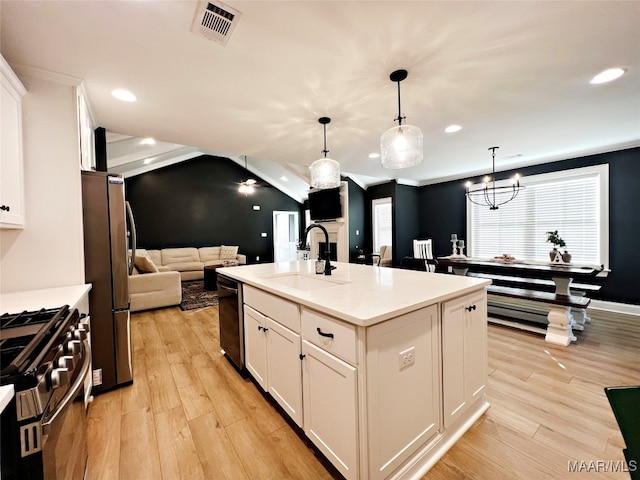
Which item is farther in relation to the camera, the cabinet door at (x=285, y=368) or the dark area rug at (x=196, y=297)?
the dark area rug at (x=196, y=297)

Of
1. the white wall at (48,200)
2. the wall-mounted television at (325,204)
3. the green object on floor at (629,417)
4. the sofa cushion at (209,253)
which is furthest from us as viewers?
the sofa cushion at (209,253)

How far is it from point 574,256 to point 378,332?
5181 mm

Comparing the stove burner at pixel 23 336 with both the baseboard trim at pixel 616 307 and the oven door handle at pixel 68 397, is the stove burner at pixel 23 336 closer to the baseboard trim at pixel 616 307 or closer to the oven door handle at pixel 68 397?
the oven door handle at pixel 68 397

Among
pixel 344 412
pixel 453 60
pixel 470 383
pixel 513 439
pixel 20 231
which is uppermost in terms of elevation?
pixel 453 60

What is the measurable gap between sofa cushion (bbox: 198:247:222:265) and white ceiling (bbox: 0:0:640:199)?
489 cm

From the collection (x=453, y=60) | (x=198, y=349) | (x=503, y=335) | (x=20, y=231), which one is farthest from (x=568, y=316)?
(x=20, y=231)

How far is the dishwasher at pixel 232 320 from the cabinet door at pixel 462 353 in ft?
5.18

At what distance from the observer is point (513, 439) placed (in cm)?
159

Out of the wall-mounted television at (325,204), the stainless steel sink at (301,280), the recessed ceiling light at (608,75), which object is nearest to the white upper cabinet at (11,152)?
the stainless steel sink at (301,280)

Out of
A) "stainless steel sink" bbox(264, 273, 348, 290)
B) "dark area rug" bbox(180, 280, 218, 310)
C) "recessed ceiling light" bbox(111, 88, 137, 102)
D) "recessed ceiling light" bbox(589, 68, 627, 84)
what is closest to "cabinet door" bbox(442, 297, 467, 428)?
"stainless steel sink" bbox(264, 273, 348, 290)

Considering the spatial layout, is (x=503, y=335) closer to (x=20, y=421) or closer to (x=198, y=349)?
(x=198, y=349)

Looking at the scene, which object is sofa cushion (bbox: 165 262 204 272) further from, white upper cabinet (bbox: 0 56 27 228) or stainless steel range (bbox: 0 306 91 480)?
stainless steel range (bbox: 0 306 91 480)

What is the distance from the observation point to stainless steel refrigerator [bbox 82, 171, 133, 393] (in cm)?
206

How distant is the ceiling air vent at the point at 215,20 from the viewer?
1.43 m
